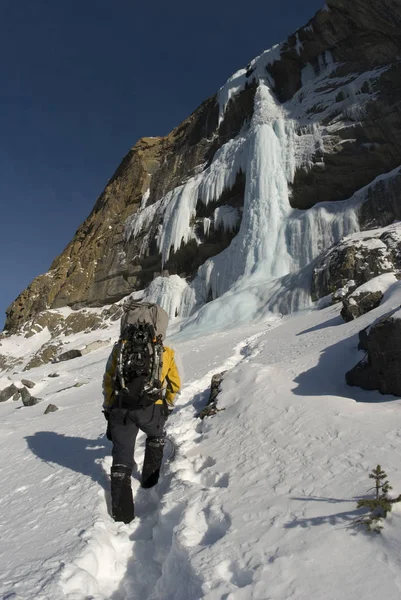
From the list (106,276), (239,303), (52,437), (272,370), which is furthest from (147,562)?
(106,276)

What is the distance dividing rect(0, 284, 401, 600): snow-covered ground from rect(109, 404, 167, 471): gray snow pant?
27 cm

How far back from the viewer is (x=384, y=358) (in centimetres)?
448

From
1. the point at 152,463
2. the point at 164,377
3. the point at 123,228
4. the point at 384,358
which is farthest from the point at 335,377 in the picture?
the point at 123,228

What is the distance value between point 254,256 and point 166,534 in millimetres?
20679

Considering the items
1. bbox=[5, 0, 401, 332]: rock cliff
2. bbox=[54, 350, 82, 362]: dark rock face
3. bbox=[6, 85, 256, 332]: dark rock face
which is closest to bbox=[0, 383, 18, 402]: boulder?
bbox=[54, 350, 82, 362]: dark rock face

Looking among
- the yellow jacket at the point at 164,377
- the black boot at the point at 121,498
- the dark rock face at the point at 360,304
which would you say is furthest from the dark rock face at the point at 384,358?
the dark rock face at the point at 360,304

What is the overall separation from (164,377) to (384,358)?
8.27ft

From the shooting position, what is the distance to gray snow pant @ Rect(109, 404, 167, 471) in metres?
3.66

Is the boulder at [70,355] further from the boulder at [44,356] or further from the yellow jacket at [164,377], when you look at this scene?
the yellow jacket at [164,377]

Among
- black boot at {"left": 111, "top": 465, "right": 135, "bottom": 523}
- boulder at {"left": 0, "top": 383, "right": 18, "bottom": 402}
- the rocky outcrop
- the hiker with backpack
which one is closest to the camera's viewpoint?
black boot at {"left": 111, "top": 465, "right": 135, "bottom": 523}

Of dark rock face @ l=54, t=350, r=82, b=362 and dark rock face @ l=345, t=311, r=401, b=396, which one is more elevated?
dark rock face @ l=345, t=311, r=401, b=396

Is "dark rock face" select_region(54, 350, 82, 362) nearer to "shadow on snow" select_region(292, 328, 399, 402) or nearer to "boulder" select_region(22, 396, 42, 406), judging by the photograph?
"boulder" select_region(22, 396, 42, 406)

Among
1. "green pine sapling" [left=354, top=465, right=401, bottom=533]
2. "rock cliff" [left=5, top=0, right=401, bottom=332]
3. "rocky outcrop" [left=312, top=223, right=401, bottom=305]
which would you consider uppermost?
"rock cliff" [left=5, top=0, right=401, bottom=332]

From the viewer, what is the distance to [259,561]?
2098 millimetres
